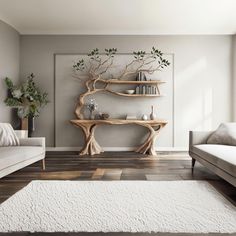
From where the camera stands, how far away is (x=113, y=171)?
13.3 feet

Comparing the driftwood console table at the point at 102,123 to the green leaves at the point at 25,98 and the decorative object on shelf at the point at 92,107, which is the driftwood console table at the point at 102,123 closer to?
the decorative object on shelf at the point at 92,107

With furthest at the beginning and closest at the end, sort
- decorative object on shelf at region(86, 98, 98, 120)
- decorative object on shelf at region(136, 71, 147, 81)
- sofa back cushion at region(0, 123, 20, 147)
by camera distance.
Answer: decorative object on shelf at region(136, 71, 147, 81) → decorative object on shelf at region(86, 98, 98, 120) → sofa back cushion at region(0, 123, 20, 147)

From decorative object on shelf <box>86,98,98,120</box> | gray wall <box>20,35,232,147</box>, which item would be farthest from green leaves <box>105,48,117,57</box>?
decorative object on shelf <box>86,98,98,120</box>

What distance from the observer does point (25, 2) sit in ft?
15.3

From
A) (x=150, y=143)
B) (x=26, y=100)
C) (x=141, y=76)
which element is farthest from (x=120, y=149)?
(x=26, y=100)

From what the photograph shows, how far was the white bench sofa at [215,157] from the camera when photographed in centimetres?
274

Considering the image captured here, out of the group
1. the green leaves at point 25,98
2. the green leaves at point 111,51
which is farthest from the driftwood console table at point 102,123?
the green leaves at point 111,51

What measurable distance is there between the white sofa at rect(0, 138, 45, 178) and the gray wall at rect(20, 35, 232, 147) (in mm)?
2290

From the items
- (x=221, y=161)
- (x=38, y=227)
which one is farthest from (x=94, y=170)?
(x=38, y=227)

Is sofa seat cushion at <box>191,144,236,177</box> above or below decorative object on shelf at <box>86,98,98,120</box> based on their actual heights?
below

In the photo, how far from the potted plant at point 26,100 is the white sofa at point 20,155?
71.8 inches

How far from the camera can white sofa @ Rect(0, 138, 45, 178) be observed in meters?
3.00

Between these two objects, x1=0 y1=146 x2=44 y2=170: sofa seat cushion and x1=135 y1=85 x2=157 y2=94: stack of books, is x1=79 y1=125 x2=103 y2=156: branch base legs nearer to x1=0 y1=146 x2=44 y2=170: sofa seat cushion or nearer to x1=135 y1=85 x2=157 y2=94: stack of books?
x1=135 y1=85 x2=157 y2=94: stack of books

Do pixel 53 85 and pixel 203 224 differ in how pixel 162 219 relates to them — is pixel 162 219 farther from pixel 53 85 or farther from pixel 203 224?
pixel 53 85
